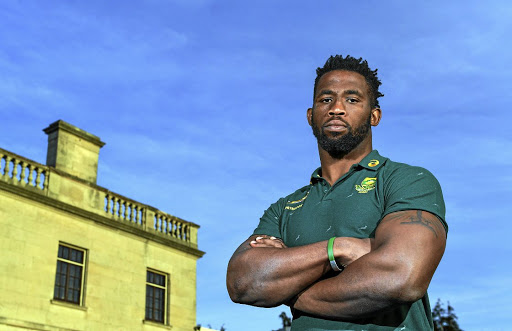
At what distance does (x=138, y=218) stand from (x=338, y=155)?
2026cm

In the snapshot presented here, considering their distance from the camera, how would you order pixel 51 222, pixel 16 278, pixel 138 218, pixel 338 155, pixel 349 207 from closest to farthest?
pixel 349 207 → pixel 338 155 → pixel 16 278 → pixel 51 222 → pixel 138 218

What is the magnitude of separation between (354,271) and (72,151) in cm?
2032

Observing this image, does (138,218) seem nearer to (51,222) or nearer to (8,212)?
(51,222)

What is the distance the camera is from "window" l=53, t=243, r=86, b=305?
18797 mm

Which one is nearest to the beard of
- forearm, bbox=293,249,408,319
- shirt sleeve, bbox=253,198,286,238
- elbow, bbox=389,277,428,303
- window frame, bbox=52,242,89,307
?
shirt sleeve, bbox=253,198,286,238

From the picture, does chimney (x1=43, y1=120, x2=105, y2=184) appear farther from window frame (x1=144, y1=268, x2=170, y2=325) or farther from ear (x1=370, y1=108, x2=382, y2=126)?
ear (x1=370, y1=108, x2=382, y2=126)

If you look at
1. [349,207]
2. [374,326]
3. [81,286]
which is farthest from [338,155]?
[81,286]

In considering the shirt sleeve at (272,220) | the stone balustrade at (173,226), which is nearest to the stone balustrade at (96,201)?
the stone balustrade at (173,226)

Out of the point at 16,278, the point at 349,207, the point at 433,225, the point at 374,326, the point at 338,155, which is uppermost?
the point at 16,278

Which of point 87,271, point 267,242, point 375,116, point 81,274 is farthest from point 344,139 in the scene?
point 81,274

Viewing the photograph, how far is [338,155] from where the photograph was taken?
2.79 metres

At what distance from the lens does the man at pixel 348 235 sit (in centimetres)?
221

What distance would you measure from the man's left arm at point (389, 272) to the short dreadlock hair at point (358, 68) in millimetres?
740

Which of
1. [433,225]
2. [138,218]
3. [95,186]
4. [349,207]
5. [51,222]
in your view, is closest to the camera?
[433,225]
